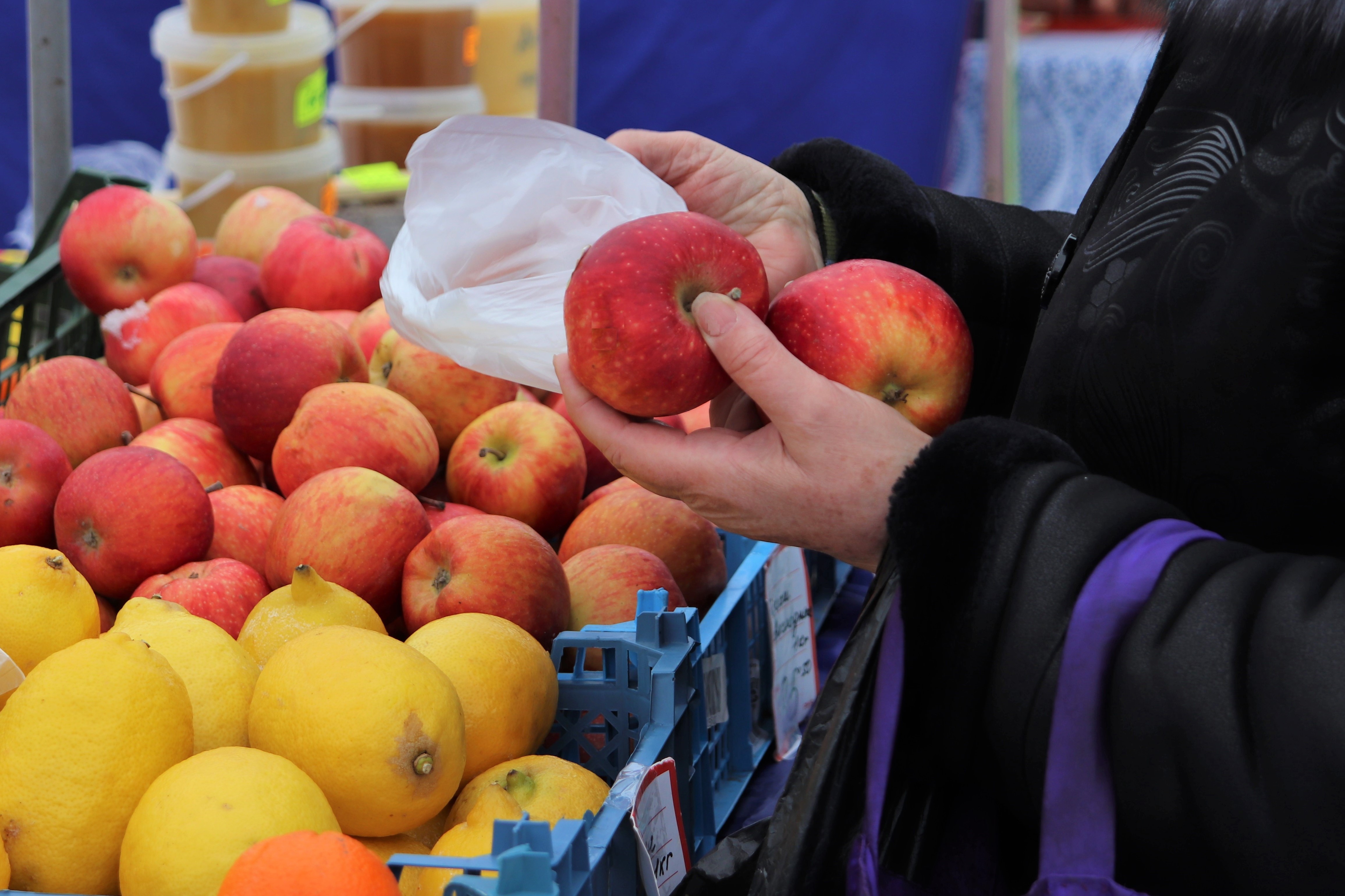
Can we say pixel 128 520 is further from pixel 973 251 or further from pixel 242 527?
pixel 973 251

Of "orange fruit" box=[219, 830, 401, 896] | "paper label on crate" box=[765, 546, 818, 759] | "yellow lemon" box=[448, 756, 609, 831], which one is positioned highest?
"orange fruit" box=[219, 830, 401, 896]

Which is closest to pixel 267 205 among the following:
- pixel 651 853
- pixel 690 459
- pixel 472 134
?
pixel 472 134

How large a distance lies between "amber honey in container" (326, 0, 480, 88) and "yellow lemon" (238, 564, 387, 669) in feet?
10.4

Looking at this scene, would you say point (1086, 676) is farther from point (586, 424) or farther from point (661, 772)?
point (586, 424)

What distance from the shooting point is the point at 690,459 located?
2.99 ft

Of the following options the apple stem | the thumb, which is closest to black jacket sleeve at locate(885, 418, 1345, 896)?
the thumb

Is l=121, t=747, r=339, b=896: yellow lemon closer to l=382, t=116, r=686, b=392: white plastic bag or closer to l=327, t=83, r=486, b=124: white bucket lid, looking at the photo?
l=382, t=116, r=686, b=392: white plastic bag

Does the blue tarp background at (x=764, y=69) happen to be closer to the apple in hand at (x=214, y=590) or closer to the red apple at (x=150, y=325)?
the red apple at (x=150, y=325)

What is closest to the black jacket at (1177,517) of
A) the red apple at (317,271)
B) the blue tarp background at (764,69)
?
the red apple at (317,271)

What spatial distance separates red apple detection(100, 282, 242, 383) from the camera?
175 cm

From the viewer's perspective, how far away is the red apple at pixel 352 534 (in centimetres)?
117

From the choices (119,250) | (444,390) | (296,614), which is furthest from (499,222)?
(119,250)

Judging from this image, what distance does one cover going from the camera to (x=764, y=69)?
13.9 ft

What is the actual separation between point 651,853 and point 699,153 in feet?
2.88
